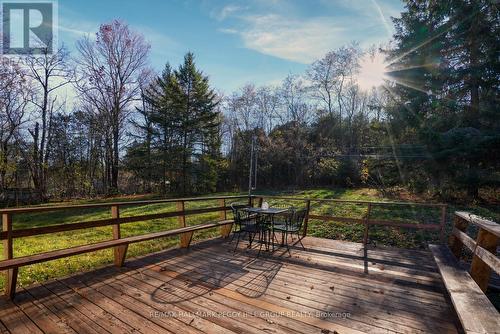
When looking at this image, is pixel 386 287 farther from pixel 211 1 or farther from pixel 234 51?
pixel 234 51

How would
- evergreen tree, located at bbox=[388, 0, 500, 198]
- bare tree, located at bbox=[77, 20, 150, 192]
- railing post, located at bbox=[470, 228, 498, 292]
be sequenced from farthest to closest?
bare tree, located at bbox=[77, 20, 150, 192], evergreen tree, located at bbox=[388, 0, 500, 198], railing post, located at bbox=[470, 228, 498, 292]

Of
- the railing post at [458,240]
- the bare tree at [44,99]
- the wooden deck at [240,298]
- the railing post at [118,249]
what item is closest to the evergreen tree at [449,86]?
the railing post at [458,240]

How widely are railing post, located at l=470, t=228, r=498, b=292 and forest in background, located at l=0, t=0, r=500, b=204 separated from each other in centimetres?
646

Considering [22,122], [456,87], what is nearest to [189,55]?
[22,122]

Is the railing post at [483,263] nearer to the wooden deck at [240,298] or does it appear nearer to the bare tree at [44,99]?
the wooden deck at [240,298]

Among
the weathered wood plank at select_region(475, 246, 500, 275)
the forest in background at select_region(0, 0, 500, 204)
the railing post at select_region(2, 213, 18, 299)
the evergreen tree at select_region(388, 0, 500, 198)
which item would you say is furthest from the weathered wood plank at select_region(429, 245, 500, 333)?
the forest in background at select_region(0, 0, 500, 204)

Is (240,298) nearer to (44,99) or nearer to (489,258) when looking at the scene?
(489,258)

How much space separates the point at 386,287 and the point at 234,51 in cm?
983

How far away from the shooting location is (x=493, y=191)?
9539mm

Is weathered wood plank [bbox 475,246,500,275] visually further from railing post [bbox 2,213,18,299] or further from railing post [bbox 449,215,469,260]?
railing post [bbox 2,213,18,299]

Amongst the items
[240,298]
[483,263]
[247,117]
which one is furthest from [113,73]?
[483,263]

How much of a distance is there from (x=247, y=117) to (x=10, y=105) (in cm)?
1363

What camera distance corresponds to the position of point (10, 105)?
14422mm

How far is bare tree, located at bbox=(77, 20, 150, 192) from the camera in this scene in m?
17.2
